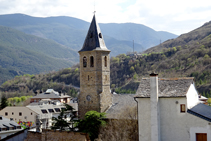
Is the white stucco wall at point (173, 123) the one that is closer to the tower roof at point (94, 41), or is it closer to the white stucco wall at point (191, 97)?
the white stucco wall at point (191, 97)

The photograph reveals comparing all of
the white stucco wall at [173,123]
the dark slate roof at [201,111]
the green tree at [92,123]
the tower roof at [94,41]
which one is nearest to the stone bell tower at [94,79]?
the tower roof at [94,41]

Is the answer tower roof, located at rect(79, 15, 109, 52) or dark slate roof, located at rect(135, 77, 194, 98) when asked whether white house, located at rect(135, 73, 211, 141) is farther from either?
tower roof, located at rect(79, 15, 109, 52)

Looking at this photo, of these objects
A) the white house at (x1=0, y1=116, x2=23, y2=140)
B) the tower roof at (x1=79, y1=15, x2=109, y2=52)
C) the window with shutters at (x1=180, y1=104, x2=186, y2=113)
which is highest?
the tower roof at (x1=79, y1=15, x2=109, y2=52)

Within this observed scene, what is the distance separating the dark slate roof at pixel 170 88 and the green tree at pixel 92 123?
9.45 m

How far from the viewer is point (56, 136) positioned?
29.0 metres

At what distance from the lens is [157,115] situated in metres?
26.1

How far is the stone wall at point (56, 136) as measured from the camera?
92.6 feet

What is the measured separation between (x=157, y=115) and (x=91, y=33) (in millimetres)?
19802

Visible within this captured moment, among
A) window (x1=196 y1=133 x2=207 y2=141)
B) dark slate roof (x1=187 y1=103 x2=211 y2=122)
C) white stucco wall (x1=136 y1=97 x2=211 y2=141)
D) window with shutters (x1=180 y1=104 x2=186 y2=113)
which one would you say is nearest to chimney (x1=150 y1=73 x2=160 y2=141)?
white stucco wall (x1=136 y1=97 x2=211 y2=141)

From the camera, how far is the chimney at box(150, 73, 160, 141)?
25922 mm

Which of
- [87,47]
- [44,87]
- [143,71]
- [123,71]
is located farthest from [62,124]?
[44,87]

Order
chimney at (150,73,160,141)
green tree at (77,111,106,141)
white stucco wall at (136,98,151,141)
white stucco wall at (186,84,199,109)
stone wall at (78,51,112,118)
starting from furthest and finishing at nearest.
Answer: stone wall at (78,51,112,118), green tree at (77,111,106,141), white stucco wall at (136,98,151,141), white stucco wall at (186,84,199,109), chimney at (150,73,160,141)

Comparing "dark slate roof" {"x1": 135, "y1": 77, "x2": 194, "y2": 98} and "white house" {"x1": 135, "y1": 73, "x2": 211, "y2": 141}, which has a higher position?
"dark slate roof" {"x1": 135, "y1": 77, "x2": 194, "y2": 98}

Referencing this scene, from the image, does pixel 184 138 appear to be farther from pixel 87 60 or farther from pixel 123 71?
pixel 123 71
